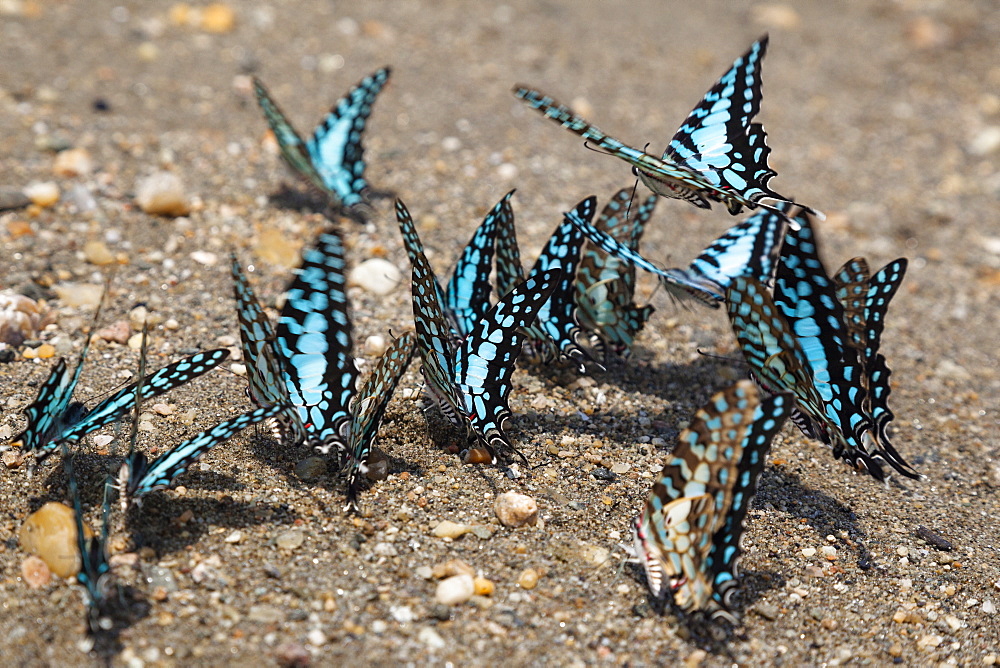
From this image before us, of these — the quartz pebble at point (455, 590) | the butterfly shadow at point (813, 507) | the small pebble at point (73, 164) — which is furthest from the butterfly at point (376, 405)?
the small pebble at point (73, 164)

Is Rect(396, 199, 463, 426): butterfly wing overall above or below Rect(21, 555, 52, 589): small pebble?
above

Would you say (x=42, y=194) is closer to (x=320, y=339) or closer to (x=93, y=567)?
(x=320, y=339)

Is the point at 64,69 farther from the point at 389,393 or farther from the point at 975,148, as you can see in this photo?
the point at 975,148

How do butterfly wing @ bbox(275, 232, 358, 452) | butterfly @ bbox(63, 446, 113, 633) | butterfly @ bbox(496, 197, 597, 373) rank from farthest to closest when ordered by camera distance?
butterfly @ bbox(496, 197, 597, 373) → butterfly wing @ bbox(275, 232, 358, 452) → butterfly @ bbox(63, 446, 113, 633)

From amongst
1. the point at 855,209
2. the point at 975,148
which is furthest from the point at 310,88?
the point at 975,148

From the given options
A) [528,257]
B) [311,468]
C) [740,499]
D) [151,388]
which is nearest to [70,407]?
[151,388]

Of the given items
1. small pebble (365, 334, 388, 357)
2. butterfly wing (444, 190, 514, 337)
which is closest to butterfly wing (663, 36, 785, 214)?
butterfly wing (444, 190, 514, 337)

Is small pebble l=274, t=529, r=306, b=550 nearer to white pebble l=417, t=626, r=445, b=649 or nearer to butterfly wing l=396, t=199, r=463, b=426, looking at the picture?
white pebble l=417, t=626, r=445, b=649
